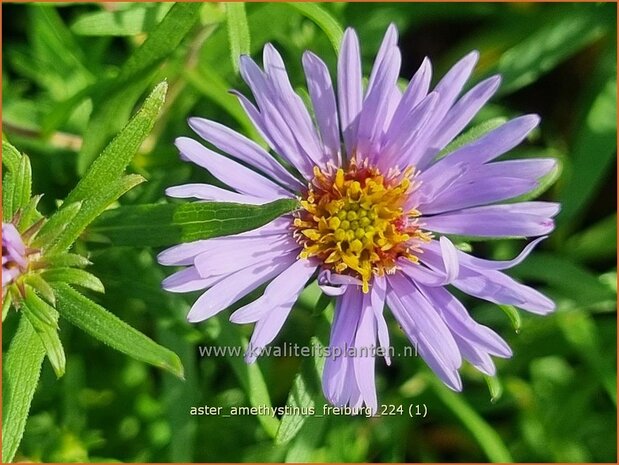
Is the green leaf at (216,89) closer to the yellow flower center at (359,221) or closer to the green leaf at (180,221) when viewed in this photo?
the yellow flower center at (359,221)

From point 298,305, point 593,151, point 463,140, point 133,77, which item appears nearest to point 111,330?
point 133,77

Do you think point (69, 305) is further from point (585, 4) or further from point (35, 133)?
point (585, 4)

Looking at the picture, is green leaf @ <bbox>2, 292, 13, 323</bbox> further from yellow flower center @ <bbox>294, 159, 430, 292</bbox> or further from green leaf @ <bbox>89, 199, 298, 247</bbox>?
yellow flower center @ <bbox>294, 159, 430, 292</bbox>

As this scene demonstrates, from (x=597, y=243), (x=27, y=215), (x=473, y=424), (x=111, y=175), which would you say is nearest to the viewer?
(x=27, y=215)

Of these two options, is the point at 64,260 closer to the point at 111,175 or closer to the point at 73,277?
the point at 73,277

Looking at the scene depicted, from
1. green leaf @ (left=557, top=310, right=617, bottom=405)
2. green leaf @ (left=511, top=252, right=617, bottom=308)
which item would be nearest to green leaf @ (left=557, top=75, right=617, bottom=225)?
green leaf @ (left=511, top=252, right=617, bottom=308)

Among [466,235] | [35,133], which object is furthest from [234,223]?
[35,133]

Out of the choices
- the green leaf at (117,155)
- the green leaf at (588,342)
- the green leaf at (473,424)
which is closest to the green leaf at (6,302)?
the green leaf at (117,155)
